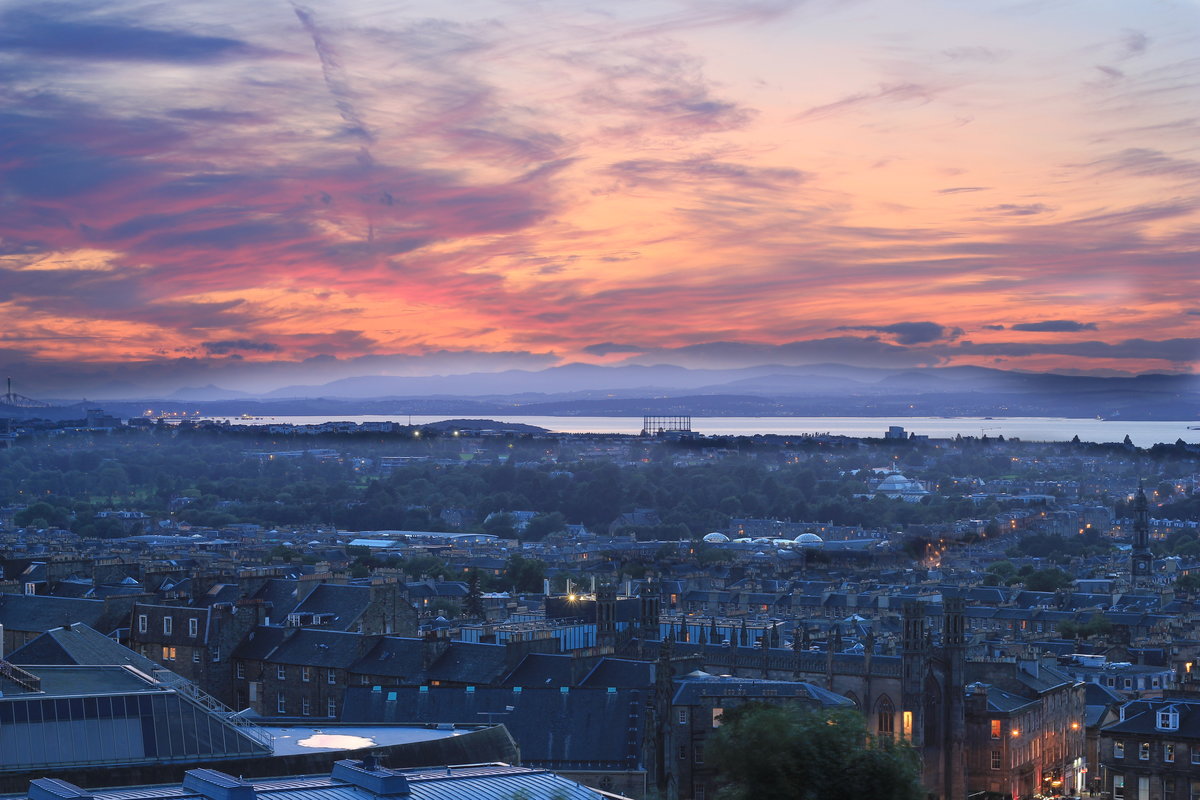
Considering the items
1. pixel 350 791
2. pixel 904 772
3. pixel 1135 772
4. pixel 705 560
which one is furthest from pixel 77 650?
pixel 705 560

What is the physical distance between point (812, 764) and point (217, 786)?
969 centimetres

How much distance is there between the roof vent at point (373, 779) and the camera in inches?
1099

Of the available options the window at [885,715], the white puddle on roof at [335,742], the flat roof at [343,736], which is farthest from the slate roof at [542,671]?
the white puddle on roof at [335,742]

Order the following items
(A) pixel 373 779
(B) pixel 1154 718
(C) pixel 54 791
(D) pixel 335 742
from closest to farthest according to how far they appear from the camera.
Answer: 1. (C) pixel 54 791
2. (A) pixel 373 779
3. (D) pixel 335 742
4. (B) pixel 1154 718

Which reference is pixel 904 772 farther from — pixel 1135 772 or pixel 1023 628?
pixel 1023 628

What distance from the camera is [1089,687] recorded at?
73.9 meters

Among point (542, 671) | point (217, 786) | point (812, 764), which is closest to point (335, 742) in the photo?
point (217, 786)

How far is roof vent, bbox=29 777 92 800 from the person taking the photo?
86.4ft

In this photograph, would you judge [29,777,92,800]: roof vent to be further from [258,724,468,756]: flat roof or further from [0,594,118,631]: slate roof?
[0,594,118,631]: slate roof

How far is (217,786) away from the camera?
27234 millimetres

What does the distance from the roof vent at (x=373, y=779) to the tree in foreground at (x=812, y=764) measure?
5.47 metres

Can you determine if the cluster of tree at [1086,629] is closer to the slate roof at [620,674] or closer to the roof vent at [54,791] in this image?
the slate roof at [620,674]

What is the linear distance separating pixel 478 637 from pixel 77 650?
23305 mm

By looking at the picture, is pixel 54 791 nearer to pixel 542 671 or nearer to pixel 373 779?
pixel 373 779
